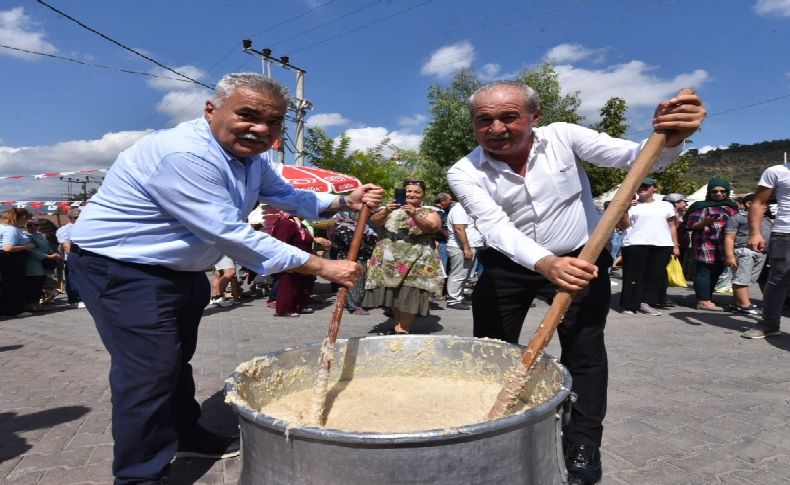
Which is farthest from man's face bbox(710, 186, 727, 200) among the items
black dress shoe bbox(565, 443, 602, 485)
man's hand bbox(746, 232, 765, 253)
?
black dress shoe bbox(565, 443, 602, 485)

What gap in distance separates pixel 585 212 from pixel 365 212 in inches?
41.7

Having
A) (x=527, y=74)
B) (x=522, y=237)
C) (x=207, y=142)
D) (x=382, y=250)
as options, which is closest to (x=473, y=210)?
(x=522, y=237)

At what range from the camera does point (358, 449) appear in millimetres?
1186

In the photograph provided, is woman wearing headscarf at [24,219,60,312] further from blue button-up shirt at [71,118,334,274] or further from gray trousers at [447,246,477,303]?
→ blue button-up shirt at [71,118,334,274]

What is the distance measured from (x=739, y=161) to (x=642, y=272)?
68097 millimetres

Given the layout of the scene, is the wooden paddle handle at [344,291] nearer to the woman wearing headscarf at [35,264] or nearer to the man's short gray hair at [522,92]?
the man's short gray hair at [522,92]

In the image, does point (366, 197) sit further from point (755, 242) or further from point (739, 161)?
point (739, 161)

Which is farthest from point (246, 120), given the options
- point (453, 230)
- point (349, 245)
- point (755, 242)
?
point (349, 245)

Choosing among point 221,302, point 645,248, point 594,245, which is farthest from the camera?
point 221,302

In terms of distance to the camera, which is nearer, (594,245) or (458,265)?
(594,245)

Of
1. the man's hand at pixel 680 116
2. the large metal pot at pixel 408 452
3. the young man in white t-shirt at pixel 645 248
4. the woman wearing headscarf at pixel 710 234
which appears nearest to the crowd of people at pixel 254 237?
the man's hand at pixel 680 116

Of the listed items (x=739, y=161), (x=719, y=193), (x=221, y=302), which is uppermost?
(x=739, y=161)

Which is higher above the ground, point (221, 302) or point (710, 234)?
point (710, 234)

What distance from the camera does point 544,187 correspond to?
2.43m
